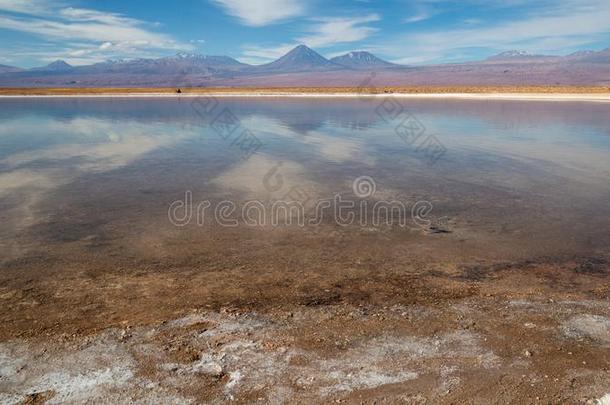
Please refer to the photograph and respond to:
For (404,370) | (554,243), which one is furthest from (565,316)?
(554,243)

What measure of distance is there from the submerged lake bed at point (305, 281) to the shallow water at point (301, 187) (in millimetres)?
60

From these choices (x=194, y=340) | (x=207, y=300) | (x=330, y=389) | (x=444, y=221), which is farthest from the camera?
(x=444, y=221)

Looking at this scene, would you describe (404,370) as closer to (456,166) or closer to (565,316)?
(565,316)

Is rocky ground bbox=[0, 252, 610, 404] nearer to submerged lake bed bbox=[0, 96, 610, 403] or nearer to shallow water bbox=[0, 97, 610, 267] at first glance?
submerged lake bed bbox=[0, 96, 610, 403]

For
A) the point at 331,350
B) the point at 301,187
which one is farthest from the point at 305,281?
the point at 301,187

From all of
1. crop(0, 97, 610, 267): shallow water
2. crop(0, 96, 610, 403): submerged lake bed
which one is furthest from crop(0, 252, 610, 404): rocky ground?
crop(0, 97, 610, 267): shallow water

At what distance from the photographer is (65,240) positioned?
715 centimetres

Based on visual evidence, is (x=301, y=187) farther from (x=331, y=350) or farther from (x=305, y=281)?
(x=331, y=350)

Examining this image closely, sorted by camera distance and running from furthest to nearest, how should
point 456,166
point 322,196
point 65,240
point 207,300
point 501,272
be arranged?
point 456,166 → point 322,196 → point 65,240 → point 501,272 → point 207,300

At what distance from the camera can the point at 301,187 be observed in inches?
421

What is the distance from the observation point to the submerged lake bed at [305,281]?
13.0 ft

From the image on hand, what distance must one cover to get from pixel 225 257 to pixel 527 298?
3.79 meters

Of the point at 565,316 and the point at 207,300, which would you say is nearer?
the point at 565,316

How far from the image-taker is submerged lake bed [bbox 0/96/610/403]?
3.96 meters
